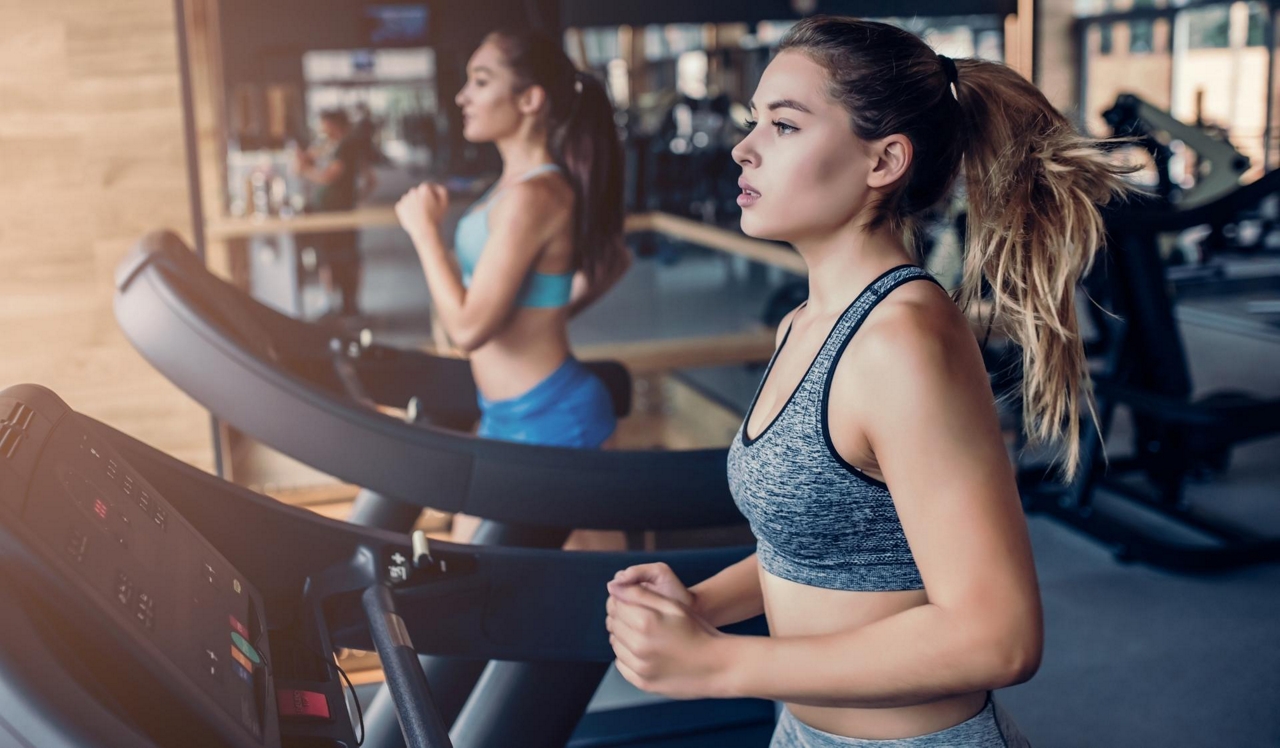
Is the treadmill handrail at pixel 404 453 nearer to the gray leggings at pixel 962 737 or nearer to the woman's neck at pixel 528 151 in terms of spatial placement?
the gray leggings at pixel 962 737

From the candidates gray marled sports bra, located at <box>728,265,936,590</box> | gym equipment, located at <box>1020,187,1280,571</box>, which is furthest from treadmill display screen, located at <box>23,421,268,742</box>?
gym equipment, located at <box>1020,187,1280,571</box>

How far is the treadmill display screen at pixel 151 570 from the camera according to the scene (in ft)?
2.46

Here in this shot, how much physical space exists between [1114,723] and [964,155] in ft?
6.90

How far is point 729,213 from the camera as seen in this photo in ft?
37.0

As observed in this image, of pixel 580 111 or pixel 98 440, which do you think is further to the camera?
pixel 580 111

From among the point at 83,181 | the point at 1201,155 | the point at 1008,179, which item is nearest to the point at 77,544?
the point at 1008,179

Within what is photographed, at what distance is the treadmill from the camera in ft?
5.17

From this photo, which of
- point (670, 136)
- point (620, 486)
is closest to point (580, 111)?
point (620, 486)

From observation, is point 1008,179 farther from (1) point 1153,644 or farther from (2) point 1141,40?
(2) point 1141,40

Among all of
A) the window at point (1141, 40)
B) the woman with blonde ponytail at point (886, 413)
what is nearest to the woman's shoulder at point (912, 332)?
the woman with blonde ponytail at point (886, 413)

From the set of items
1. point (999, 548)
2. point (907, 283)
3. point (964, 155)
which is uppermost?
point (964, 155)

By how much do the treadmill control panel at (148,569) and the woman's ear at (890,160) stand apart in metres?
0.65

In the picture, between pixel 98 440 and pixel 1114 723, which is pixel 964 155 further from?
pixel 1114 723

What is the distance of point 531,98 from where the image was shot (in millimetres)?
2346
